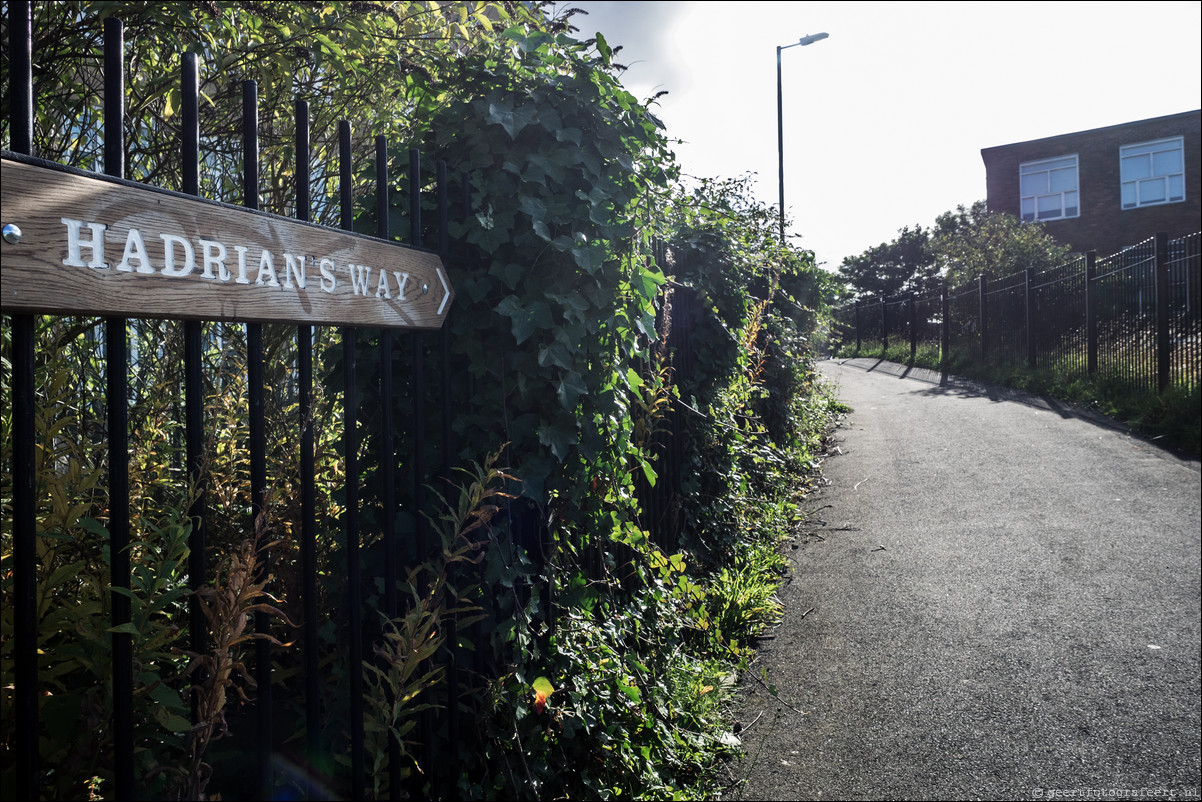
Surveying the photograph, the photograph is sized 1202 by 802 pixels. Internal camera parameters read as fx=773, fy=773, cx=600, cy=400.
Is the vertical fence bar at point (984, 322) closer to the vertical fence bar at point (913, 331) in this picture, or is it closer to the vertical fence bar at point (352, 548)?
the vertical fence bar at point (913, 331)

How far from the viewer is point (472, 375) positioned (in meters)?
2.57

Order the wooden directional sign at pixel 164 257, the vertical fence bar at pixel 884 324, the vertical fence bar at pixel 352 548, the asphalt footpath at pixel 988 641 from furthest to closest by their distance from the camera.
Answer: the vertical fence bar at pixel 884 324
the asphalt footpath at pixel 988 641
the vertical fence bar at pixel 352 548
the wooden directional sign at pixel 164 257

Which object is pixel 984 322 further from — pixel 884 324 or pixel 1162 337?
pixel 884 324

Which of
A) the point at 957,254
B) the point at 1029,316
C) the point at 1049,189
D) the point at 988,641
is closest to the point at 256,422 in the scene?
the point at 988,641

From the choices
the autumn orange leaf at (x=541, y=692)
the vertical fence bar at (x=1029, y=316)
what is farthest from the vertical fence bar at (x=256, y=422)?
the vertical fence bar at (x=1029, y=316)

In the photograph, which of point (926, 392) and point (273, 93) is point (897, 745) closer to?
point (273, 93)

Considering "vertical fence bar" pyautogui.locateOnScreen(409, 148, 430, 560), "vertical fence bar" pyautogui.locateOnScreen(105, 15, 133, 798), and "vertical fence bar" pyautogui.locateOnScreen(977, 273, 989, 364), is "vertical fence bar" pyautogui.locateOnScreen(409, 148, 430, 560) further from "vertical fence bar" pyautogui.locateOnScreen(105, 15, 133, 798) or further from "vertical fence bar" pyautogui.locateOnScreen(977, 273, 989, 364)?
"vertical fence bar" pyautogui.locateOnScreen(977, 273, 989, 364)

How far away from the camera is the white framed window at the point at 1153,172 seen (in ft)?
86.7

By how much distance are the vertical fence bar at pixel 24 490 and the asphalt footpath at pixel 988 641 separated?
2416 mm

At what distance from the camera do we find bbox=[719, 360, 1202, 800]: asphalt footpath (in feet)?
10.5

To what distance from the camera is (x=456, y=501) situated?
8.33 ft

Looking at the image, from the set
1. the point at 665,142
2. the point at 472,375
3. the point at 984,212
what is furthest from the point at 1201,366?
the point at 984,212

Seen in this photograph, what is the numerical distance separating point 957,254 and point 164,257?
25.3 m

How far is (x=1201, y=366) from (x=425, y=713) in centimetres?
1033
